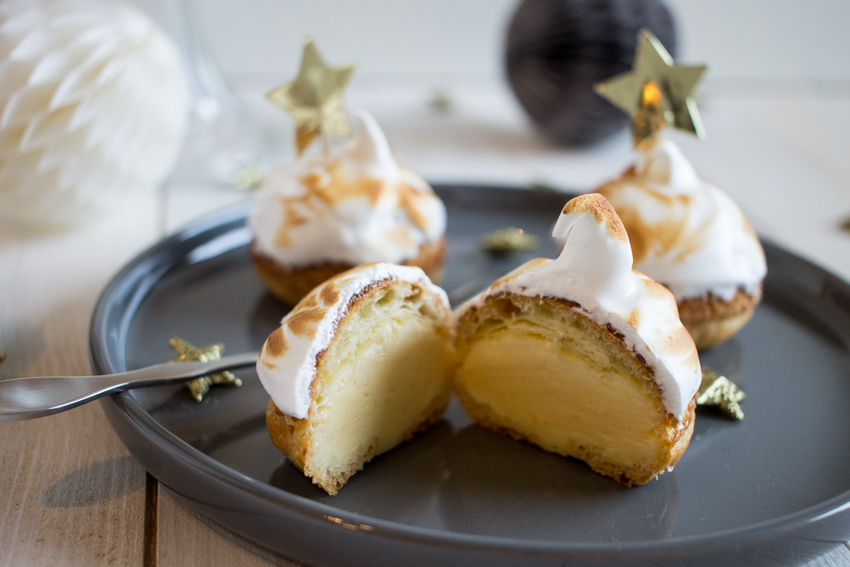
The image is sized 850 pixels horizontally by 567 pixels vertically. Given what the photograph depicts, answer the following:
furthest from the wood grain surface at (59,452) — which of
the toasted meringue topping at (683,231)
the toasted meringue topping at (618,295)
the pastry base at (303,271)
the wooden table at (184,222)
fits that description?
the toasted meringue topping at (683,231)

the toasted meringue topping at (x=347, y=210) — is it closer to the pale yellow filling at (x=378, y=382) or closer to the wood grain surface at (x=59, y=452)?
the pale yellow filling at (x=378, y=382)

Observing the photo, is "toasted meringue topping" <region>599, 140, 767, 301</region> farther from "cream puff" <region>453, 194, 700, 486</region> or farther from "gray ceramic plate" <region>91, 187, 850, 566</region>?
"cream puff" <region>453, 194, 700, 486</region>

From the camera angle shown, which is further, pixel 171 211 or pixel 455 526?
pixel 171 211

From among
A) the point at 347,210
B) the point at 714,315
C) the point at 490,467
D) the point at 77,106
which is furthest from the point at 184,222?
the point at 714,315

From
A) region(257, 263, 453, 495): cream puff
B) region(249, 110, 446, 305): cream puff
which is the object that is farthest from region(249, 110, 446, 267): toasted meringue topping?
region(257, 263, 453, 495): cream puff

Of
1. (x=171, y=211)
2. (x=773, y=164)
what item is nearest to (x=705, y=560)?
(x=171, y=211)

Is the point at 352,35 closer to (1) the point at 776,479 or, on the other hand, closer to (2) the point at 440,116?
(2) the point at 440,116
